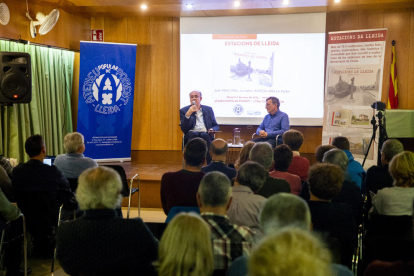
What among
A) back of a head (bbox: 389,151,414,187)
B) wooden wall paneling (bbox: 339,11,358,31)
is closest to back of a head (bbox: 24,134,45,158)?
back of a head (bbox: 389,151,414,187)

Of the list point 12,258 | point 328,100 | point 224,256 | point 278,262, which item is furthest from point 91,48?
point 278,262

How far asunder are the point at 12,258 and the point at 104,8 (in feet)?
17.3

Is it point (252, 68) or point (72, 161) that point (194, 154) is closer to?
point (72, 161)

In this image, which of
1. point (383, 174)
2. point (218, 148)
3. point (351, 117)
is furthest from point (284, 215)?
point (351, 117)

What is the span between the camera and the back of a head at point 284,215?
1.58 metres

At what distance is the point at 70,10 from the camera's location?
730 centimetres

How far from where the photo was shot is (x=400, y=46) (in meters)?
6.91

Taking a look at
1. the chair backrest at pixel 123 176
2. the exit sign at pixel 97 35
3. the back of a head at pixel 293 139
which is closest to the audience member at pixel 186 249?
the chair backrest at pixel 123 176

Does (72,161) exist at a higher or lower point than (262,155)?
lower

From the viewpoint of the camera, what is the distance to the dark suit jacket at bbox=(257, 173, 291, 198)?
285cm

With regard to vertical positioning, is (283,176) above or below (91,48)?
below

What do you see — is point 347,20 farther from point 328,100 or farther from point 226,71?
point 226,71

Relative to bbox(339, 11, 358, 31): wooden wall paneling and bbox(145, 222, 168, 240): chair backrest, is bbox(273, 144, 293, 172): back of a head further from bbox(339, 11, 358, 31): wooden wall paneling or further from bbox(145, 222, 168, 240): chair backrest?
bbox(339, 11, 358, 31): wooden wall paneling

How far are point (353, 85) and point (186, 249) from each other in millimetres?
5814
